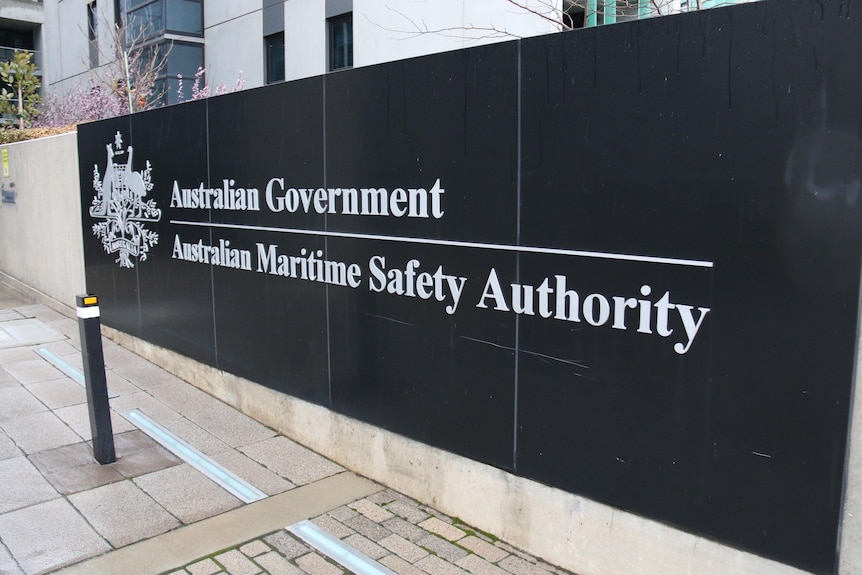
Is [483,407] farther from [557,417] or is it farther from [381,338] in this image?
[381,338]

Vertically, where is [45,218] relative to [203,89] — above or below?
below

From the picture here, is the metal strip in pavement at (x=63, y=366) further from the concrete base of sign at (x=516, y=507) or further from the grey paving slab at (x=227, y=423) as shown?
the concrete base of sign at (x=516, y=507)

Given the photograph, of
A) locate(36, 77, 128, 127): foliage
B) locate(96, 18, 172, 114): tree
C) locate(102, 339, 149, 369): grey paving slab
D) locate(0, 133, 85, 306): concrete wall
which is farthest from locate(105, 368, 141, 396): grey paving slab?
locate(96, 18, 172, 114): tree

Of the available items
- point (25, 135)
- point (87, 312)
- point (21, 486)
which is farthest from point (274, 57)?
point (21, 486)

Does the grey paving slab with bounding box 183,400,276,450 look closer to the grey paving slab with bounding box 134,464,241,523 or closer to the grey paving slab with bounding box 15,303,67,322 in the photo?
the grey paving slab with bounding box 134,464,241,523

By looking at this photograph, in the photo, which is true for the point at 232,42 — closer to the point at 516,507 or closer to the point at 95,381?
the point at 95,381

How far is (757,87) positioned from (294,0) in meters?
15.2

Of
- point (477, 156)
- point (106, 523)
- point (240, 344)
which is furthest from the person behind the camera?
point (240, 344)

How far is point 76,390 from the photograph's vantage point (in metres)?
6.45

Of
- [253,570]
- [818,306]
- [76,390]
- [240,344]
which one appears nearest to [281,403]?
[240,344]

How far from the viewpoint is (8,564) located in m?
3.58

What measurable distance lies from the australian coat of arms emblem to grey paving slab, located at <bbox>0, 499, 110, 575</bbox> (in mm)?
3293

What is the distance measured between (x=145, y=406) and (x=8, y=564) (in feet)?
8.10

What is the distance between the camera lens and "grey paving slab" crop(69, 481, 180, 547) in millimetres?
3912
